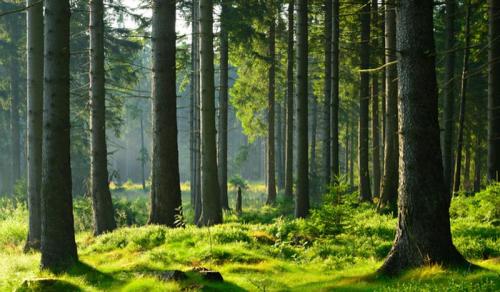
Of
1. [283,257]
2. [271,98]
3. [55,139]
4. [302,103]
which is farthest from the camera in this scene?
[271,98]

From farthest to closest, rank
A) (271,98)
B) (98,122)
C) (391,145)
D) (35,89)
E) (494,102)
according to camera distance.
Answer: (271,98) → (391,145) → (494,102) → (98,122) → (35,89)

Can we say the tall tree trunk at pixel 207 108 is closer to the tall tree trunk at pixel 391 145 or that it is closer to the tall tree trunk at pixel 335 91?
the tall tree trunk at pixel 335 91

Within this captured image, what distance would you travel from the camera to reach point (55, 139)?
30.8ft

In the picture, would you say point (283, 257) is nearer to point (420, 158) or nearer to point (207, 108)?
point (420, 158)

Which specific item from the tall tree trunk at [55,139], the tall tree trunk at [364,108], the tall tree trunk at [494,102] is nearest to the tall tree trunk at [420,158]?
the tall tree trunk at [55,139]

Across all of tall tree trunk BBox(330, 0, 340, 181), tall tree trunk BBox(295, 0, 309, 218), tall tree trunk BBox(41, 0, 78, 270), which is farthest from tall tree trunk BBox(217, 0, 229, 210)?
tall tree trunk BBox(41, 0, 78, 270)

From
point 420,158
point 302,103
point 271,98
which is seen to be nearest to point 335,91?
point 302,103

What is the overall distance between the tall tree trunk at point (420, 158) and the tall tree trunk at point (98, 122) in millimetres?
9440

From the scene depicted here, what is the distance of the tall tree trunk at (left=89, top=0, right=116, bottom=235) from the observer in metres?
14.5

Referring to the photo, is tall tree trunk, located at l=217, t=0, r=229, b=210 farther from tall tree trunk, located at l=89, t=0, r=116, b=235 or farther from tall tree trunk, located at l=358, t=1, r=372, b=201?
tall tree trunk, located at l=89, t=0, r=116, b=235

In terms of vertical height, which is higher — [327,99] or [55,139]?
[327,99]

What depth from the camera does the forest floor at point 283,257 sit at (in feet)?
24.2

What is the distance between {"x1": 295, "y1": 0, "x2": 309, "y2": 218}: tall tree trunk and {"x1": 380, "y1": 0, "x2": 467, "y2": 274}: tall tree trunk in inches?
317

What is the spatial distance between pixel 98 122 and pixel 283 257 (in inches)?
282
